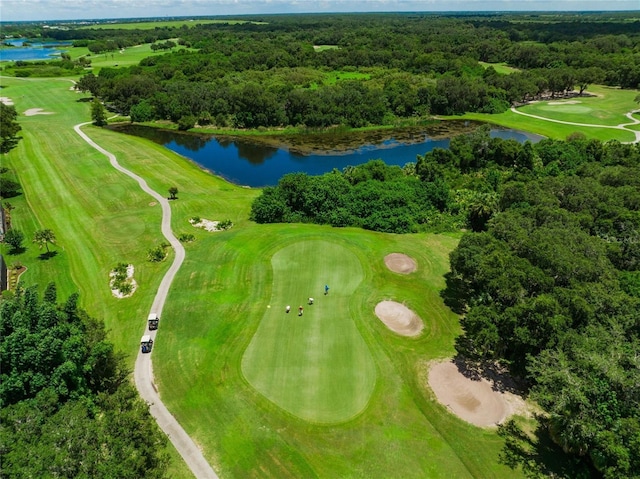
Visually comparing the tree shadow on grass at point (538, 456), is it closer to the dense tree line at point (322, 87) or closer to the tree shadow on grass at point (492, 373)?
the tree shadow on grass at point (492, 373)

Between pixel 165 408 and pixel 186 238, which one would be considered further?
pixel 186 238

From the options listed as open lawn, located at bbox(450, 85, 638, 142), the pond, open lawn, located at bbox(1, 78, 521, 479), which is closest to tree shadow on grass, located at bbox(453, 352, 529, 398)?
open lawn, located at bbox(1, 78, 521, 479)

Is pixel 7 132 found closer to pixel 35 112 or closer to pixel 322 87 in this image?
pixel 35 112

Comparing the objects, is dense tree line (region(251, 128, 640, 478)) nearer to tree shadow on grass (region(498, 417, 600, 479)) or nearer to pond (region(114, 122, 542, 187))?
tree shadow on grass (region(498, 417, 600, 479))

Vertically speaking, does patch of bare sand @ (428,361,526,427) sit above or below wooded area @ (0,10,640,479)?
below

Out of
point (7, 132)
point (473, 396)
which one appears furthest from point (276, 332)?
point (7, 132)

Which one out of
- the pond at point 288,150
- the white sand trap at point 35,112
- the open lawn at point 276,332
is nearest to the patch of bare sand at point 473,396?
the open lawn at point 276,332
